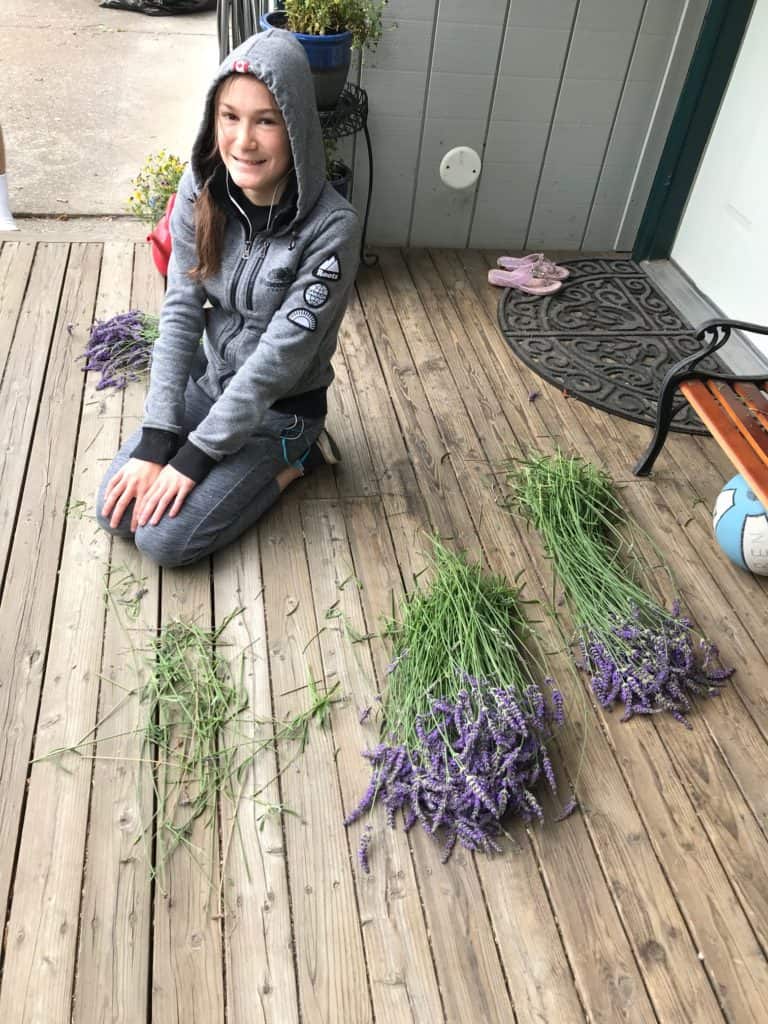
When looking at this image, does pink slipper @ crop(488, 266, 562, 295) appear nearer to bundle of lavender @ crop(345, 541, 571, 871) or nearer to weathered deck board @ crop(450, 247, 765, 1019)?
weathered deck board @ crop(450, 247, 765, 1019)

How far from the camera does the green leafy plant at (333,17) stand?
2732mm

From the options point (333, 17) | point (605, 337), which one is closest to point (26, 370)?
point (333, 17)

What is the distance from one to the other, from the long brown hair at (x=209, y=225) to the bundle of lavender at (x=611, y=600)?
1023 mm

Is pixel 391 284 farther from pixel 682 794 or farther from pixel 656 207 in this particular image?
pixel 682 794

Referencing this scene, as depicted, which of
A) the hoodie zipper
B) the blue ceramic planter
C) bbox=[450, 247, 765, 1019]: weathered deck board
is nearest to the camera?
bbox=[450, 247, 765, 1019]: weathered deck board

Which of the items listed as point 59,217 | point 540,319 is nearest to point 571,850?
point 540,319

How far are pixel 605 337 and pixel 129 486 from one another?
190 centimetres

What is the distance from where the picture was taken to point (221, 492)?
7.00 ft

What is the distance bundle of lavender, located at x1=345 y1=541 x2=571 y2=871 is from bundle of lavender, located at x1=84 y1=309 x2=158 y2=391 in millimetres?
1269

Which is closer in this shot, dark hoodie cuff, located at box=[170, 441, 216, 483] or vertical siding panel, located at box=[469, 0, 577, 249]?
dark hoodie cuff, located at box=[170, 441, 216, 483]

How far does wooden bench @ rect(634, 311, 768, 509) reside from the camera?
220cm

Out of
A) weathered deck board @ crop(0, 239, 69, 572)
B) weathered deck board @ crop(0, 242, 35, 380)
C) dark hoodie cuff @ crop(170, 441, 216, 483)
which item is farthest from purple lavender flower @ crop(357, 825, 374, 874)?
weathered deck board @ crop(0, 242, 35, 380)

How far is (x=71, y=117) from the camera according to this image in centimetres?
465

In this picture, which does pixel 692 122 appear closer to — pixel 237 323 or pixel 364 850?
pixel 237 323
